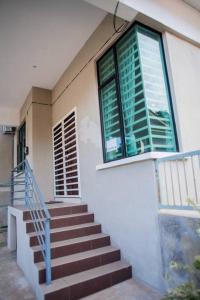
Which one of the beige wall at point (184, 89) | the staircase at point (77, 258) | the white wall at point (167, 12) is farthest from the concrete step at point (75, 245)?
the white wall at point (167, 12)

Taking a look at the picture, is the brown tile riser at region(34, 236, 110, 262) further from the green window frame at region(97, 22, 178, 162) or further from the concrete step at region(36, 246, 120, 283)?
the green window frame at region(97, 22, 178, 162)

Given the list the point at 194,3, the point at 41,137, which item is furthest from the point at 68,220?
the point at 194,3

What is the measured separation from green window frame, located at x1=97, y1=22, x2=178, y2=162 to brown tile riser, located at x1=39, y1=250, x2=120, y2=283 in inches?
58.7

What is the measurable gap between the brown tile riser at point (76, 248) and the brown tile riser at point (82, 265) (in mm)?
263

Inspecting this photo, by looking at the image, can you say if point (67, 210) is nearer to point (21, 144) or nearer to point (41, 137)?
point (41, 137)

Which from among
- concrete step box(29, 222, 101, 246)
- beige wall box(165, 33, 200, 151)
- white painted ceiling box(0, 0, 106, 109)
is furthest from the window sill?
white painted ceiling box(0, 0, 106, 109)

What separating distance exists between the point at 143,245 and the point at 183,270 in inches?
24.1

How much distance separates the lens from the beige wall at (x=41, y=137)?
18.8 feet

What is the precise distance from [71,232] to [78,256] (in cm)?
49

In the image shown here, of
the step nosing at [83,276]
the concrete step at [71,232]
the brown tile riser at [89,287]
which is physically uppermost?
the concrete step at [71,232]

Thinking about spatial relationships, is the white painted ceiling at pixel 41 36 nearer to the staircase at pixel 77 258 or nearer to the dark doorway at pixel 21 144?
the dark doorway at pixel 21 144

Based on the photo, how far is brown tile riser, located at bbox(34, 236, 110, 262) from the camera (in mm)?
2821

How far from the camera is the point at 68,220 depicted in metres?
3.67

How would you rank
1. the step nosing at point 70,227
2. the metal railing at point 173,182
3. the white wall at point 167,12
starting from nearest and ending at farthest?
the metal railing at point 173,182
the white wall at point 167,12
the step nosing at point 70,227
